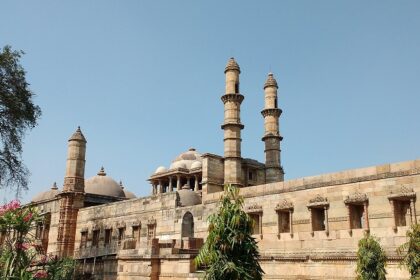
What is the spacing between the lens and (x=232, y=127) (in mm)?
22438

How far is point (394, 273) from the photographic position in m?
12.8

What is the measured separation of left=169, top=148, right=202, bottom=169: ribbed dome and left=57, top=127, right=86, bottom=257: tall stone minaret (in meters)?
6.26

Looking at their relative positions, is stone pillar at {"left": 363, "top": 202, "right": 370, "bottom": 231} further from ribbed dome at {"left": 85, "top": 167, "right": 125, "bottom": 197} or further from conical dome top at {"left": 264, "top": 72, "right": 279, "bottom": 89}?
ribbed dome at {"left": 85, "top": 167, "right": 125, "bottom": 197}

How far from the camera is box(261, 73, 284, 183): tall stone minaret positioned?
80.7 ft

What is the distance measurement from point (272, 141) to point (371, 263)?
1349 cm

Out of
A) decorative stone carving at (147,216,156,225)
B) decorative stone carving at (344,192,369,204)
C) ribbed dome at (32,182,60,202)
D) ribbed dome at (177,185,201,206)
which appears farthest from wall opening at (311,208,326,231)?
ribbed dome at (32,182,60,202)

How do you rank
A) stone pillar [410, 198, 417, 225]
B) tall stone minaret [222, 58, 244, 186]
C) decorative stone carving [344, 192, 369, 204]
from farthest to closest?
tall stone minaret [222, 58, 244, 186]
decorative stone carving [344, 192, 369, 204]
stone pillar [410, 198, 417, 225]

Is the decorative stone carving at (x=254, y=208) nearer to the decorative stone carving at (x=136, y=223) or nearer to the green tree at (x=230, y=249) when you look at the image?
the decorative stone carving at (x=136, y=223)

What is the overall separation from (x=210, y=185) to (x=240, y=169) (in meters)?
1.80

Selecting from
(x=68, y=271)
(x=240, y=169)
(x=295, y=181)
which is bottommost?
(x=68, y=271)

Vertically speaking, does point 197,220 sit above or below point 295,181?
below

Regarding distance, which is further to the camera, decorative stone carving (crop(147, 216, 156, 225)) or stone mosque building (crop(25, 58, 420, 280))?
decorative stone carving (crop(147, 216, 156, 225))

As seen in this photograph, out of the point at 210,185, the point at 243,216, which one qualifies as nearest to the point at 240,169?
the point at 210,185

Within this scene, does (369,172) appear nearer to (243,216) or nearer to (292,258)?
(292,258)
